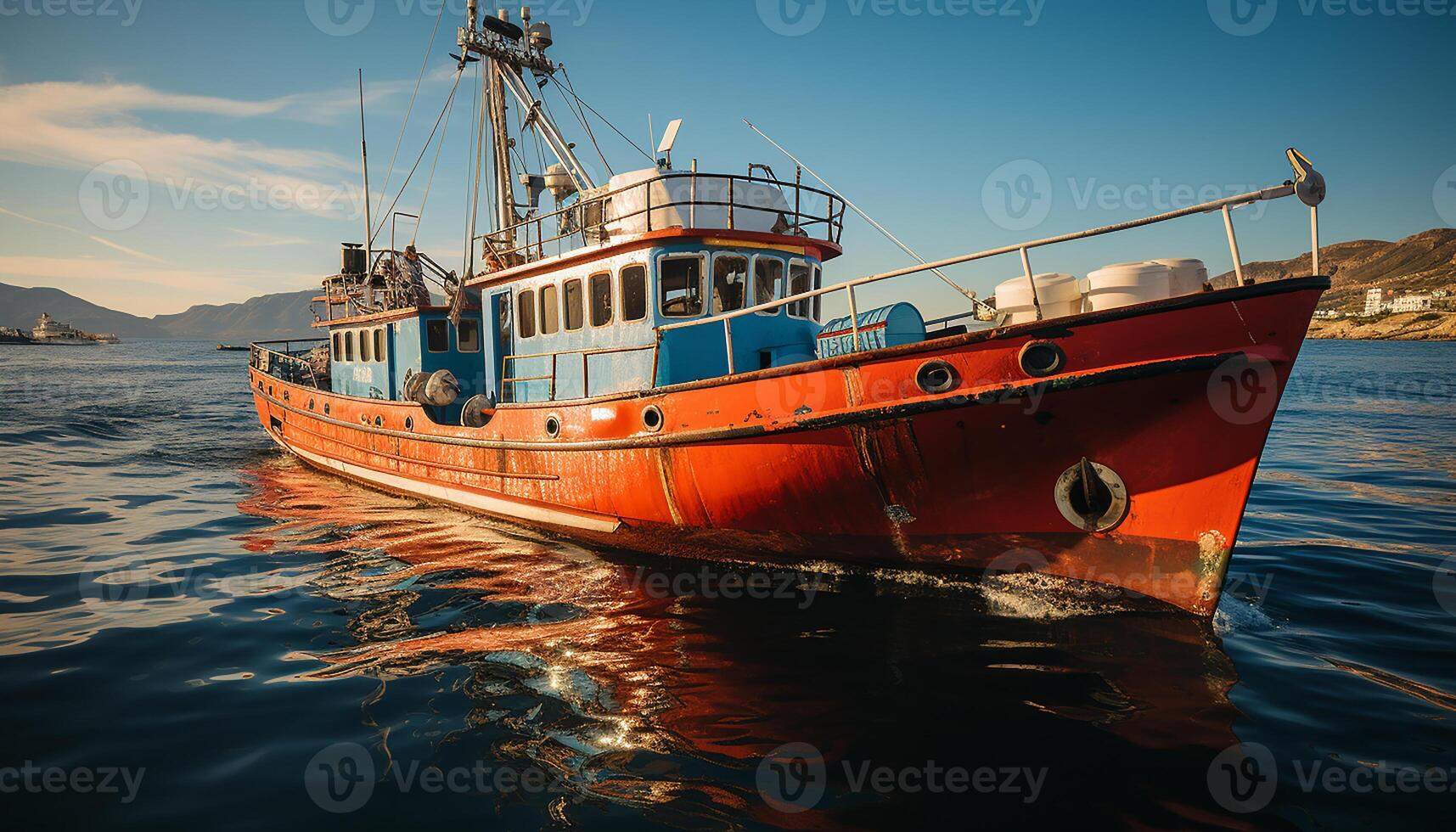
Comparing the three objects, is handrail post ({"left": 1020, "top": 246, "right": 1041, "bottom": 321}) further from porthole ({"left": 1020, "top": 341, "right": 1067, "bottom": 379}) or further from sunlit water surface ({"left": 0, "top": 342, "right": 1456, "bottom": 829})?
sunlit water surface ({"left": 0, "top": 342, "right": 1456, "bottom": 829})

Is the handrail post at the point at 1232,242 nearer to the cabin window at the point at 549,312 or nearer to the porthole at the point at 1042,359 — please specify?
the porthole at the point at 1042,359

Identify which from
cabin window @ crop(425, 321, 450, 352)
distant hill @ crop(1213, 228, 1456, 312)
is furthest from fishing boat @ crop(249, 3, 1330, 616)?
distant hill @ crop(1213, 228, 1456, 312)

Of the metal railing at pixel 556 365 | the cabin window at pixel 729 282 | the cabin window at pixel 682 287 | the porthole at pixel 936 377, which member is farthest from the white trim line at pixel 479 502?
the porthole at pixel 936 377

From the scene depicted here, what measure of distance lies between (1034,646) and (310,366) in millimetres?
17310

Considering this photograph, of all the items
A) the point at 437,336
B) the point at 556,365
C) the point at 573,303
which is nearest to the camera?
the point at 573,303

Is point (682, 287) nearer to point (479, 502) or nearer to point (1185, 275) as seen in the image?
point (479, 502)

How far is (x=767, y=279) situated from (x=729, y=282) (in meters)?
0.62

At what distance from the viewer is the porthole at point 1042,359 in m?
5.37

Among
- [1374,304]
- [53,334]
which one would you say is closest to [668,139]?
[1374,304]

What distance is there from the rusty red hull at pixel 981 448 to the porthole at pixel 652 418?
0.18ft

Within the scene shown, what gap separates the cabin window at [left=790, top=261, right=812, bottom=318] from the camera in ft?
29.3

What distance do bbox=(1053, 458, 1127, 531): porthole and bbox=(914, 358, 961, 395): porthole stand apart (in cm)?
125

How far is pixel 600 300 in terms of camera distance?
8531mm

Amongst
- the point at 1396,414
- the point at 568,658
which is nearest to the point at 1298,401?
the point at 1396,414
